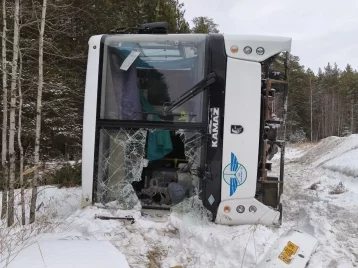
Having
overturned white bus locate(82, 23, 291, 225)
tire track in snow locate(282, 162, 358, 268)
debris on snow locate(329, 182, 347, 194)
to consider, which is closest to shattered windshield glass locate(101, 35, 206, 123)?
overturned white bus locate(82, 23, 291, 225)

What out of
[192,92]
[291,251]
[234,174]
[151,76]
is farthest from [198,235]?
[151,76]

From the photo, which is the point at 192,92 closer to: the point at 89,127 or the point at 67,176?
the point at 89,127

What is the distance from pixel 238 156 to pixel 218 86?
31.5 inches

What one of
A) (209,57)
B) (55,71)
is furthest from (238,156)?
(55,71)

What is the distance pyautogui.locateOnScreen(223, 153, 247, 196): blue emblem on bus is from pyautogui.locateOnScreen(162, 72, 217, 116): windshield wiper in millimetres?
810

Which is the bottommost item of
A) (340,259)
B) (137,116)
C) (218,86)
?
(340,259)

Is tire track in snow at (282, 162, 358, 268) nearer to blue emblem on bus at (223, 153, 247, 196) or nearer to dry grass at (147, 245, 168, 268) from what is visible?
blue emblem on bus at (223, 153, 247, 196)

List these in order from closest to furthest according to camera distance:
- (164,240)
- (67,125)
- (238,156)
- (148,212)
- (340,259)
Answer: (340,259)
(164,240)
(238,156)
(148,212)
(67,125)

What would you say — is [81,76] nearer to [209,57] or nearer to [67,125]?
[67,125]

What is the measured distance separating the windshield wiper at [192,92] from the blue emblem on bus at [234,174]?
0.81 metres

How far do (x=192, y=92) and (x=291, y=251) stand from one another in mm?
1940

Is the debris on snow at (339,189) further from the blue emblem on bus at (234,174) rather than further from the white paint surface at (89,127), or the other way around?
the white paint surface at (89,127)

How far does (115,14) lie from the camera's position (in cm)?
1295

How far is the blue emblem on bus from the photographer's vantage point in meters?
3.82
